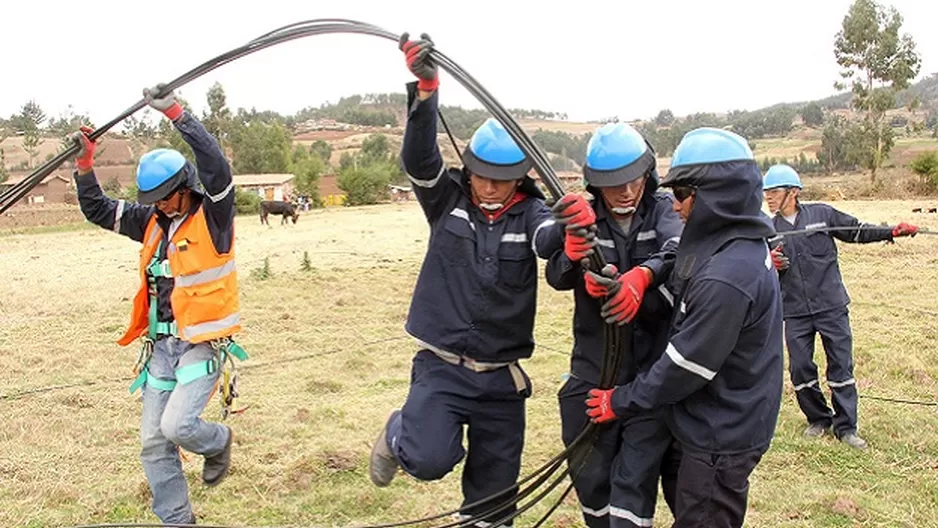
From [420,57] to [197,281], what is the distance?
1881 millimetres

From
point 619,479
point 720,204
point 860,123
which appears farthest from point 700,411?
point 860,123

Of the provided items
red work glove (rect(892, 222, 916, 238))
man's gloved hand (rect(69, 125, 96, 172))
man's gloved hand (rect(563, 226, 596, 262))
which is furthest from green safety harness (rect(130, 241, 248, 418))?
red work glove (rect(892, 222, 916, 238))

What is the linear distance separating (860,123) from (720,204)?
50.0m

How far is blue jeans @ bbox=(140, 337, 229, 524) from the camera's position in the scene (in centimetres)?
459

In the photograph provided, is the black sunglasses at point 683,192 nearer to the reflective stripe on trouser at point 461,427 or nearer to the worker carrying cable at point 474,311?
the worker carrying cable at point 474,311

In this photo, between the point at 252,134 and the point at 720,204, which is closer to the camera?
the point at 720,204

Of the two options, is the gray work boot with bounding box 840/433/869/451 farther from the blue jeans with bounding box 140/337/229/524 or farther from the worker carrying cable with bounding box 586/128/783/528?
the blue jeans with bounding box 140/337/229/524

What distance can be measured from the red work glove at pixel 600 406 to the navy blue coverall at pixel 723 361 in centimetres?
18

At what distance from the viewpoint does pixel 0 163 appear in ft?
201

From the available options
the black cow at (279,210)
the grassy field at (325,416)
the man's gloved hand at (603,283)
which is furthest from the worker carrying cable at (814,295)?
the black cow at (279,210)

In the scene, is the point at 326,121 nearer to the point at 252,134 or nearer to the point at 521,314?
the point at 252,134

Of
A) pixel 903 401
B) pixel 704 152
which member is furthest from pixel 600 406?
pixel 903 401

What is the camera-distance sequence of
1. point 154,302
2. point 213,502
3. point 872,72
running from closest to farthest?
point 154,302 < point 213,502 < point 872,72

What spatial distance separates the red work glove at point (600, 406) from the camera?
148 inches
